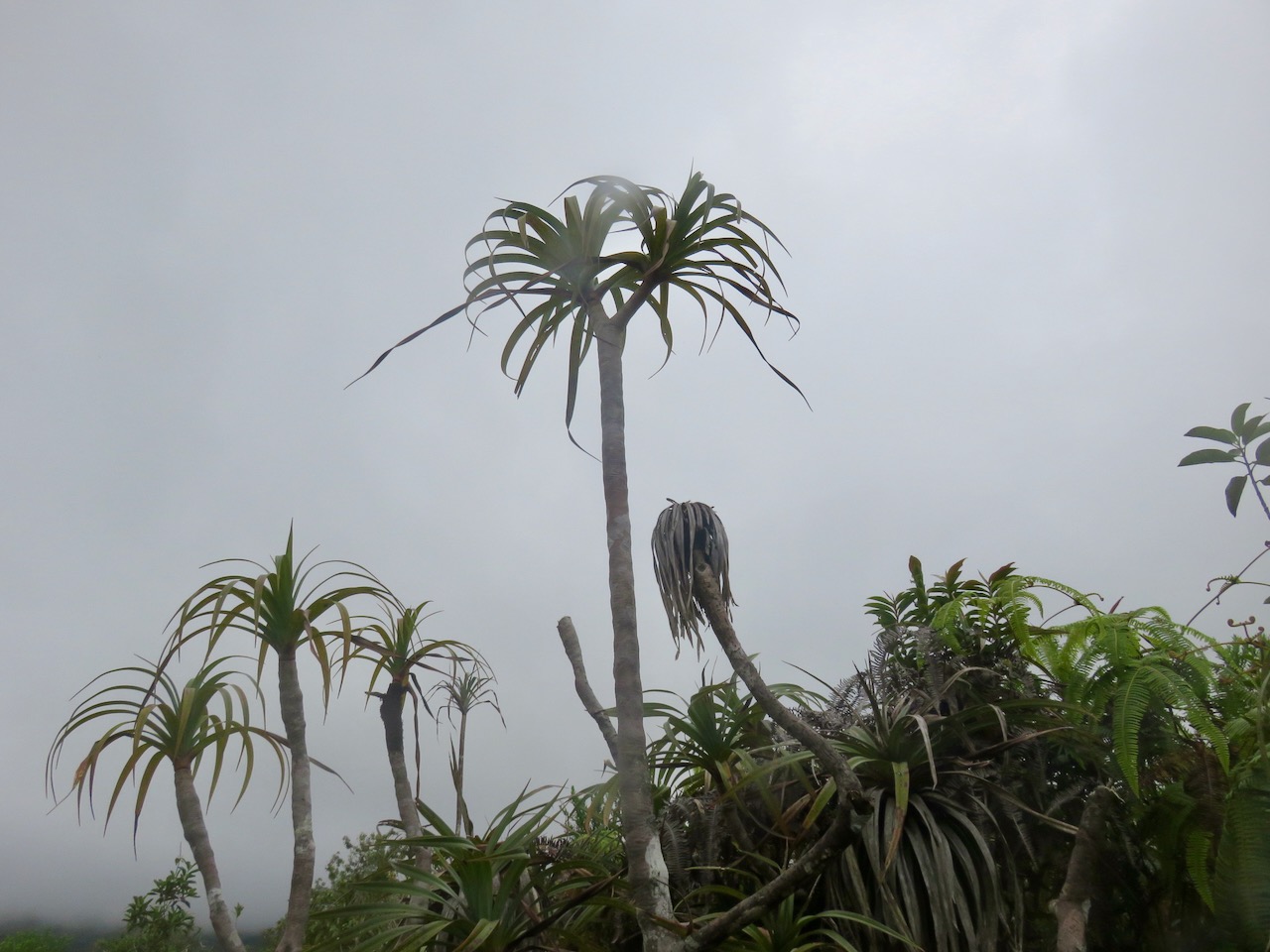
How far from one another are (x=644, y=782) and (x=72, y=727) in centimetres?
294

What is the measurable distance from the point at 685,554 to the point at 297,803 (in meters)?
2.39

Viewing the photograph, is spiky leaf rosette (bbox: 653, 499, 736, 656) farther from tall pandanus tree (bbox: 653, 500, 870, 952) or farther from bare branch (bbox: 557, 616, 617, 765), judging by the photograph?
bare branch (bbox: 557, 616, 617, 765)

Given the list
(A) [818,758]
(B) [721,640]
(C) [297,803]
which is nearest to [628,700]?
(B) [721,640]

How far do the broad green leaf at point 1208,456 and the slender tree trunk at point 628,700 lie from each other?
2434 millimetres

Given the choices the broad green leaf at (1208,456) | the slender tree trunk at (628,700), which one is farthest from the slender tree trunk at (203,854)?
the broad green leaf at (1208,456)

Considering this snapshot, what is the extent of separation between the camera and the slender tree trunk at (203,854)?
4.05 metres

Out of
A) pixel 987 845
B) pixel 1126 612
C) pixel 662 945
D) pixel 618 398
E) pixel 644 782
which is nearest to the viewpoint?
pixel 662 945

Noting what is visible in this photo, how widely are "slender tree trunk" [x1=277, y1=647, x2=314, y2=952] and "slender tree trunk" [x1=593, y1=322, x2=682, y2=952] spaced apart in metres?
1.67

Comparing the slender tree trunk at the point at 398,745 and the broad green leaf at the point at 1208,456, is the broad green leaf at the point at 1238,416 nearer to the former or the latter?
the broad green leaf at the point at 1208,456

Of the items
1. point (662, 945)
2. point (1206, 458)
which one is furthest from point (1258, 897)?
point (662, 945)

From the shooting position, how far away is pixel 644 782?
3.68 meters

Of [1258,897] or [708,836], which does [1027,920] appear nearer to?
[1258,897]

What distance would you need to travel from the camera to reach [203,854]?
417cm

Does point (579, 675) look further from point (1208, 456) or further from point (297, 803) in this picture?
point (1208, 456)
